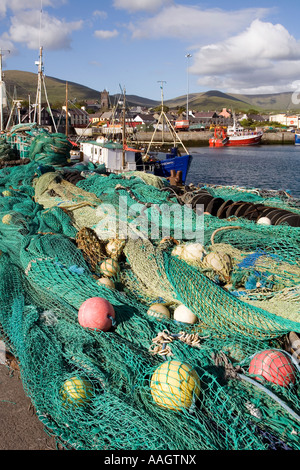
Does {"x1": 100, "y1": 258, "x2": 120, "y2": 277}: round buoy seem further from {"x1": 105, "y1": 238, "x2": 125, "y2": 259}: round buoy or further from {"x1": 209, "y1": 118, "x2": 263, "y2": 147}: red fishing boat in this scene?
{"x1": 209, "y1": 118, "x2": 263, "y2": 147}: red fishing boat

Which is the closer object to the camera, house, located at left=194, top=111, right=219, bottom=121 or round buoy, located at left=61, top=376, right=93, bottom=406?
round buoy, located at left=61, top=376, right=93, bottom=406

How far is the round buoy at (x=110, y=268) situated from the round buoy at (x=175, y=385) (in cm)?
223

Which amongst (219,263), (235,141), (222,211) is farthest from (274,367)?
(235,141)

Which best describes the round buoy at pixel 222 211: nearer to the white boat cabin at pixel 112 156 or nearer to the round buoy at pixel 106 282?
the round buoy at pixel 106 282


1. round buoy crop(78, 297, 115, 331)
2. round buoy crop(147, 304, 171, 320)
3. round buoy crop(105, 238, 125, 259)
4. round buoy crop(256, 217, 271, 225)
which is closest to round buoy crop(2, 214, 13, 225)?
round buoy crop(105, 238, 125, 259)

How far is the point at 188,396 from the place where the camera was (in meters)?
3.02

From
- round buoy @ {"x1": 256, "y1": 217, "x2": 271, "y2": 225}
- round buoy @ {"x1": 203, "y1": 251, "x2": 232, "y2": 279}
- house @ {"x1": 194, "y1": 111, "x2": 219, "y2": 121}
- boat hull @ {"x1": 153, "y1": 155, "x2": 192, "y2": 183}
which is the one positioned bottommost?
round buoy @ {"x1": 203, "y1": 251, "x2": 232, "y2": 279}

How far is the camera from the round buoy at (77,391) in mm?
3195

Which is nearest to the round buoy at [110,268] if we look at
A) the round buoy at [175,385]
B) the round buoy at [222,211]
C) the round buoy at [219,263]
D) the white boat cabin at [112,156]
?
the round buoy at [219,263]

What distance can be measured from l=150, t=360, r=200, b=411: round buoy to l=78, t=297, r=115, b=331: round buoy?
35.7 inches

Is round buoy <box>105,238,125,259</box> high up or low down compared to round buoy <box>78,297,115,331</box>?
up

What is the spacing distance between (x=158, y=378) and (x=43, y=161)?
36.3 feet

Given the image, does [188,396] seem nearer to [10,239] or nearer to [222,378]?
[222,378]

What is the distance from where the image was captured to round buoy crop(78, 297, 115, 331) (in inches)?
154
